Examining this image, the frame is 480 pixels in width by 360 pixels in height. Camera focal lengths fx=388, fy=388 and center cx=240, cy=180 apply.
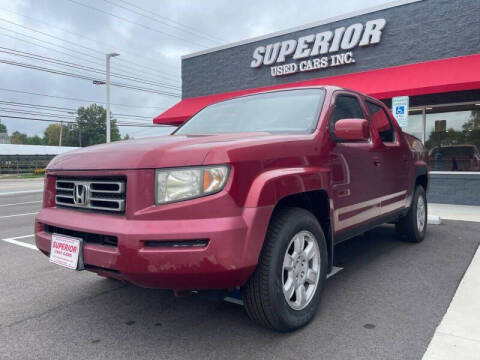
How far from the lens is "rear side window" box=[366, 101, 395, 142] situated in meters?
4.27

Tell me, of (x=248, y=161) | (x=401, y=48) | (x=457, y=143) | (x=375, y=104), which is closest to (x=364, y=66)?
(x=401, y=48)

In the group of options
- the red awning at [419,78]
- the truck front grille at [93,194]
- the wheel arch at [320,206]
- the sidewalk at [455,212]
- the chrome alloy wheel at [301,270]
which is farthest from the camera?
the red awning at [419,78]

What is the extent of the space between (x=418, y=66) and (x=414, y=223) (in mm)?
6461

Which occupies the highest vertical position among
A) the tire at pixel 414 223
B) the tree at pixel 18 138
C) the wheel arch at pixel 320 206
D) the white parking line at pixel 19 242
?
the tree at pixel 18 138

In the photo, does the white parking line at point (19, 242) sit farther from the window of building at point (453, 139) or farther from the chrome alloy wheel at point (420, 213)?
the window of building at point (453, 139)

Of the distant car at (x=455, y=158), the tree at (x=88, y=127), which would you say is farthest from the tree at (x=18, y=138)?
the distant car at (x=455, y=158)

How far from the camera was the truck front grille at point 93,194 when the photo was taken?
240 cm

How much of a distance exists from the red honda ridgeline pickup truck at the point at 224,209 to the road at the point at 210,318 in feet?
0.82

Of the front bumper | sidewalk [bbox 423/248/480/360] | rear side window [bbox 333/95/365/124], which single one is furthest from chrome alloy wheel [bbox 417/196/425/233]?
the front bumper

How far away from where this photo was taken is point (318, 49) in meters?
12.1

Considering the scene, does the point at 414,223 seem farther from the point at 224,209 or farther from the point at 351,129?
the point at 224,209

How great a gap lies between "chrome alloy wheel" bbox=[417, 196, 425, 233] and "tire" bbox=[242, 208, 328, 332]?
2.84 m

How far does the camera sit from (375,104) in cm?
452

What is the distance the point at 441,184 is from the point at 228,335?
884 centimetres
